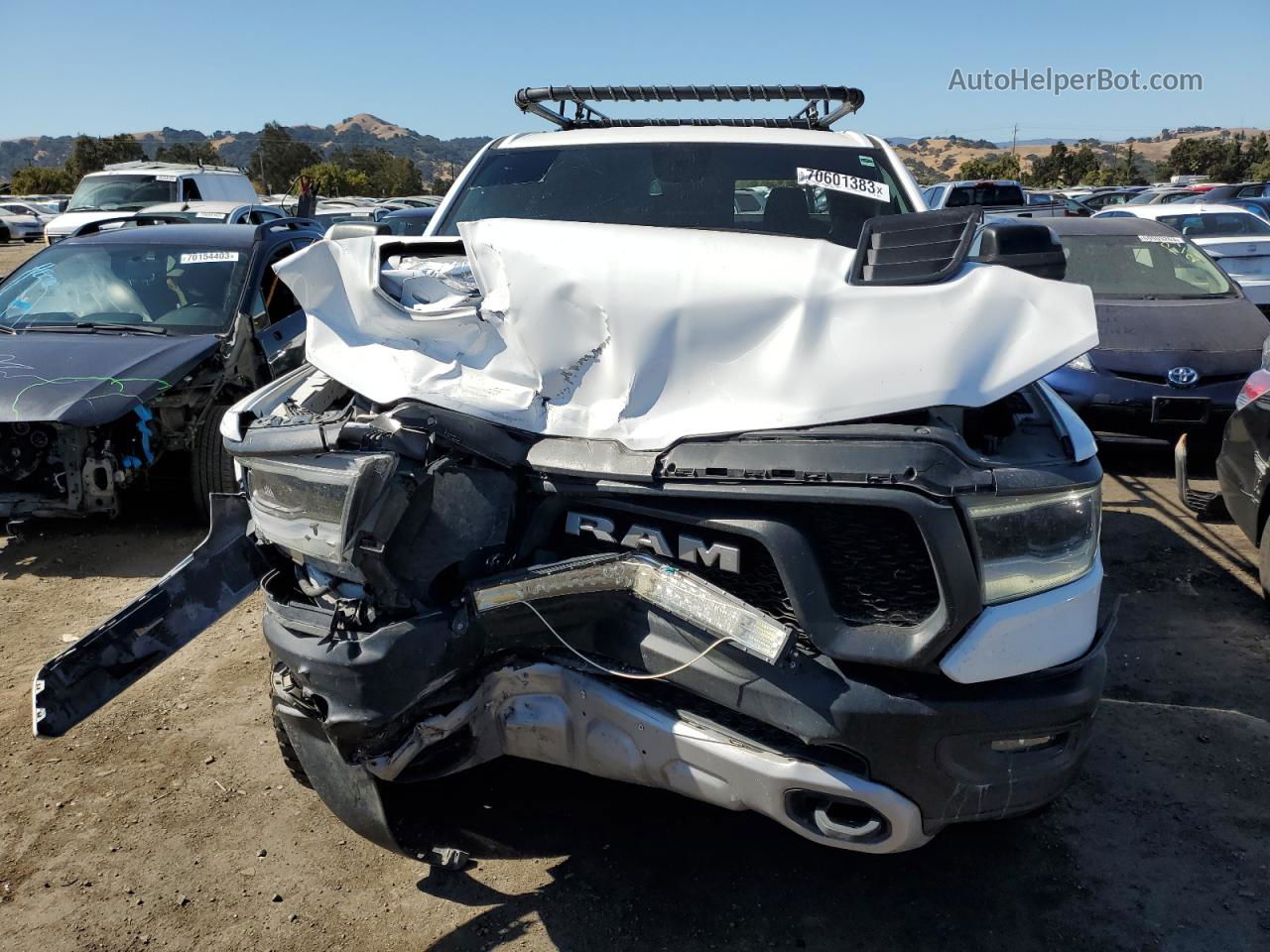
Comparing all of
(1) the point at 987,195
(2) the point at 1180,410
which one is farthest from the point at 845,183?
(1) the point at 987,195

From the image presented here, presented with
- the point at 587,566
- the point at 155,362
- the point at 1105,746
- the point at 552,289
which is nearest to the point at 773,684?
the point at 587,566

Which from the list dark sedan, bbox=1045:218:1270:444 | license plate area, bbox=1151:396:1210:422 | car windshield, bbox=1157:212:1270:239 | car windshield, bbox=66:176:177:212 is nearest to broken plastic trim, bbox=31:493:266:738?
dark sedan, bbox=1045:218:1270:444

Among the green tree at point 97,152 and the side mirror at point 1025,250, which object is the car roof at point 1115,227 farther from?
the green tree at point 97,152

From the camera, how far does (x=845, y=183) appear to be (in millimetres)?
3869

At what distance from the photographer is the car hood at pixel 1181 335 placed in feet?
21.4

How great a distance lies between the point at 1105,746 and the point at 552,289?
2.54m

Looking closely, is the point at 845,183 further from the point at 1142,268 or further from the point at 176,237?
the point at 1142,268

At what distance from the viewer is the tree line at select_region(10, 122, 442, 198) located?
43.3 m

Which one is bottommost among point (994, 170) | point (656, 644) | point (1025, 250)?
point (656, 644)

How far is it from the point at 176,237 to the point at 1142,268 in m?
7.13

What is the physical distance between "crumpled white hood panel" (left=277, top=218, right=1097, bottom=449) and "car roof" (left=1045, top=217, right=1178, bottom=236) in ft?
21.4

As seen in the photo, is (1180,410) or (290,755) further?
(1180,410)

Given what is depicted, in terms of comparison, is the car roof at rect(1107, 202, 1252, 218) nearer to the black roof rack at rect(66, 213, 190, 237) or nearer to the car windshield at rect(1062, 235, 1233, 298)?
the car windshield at rect(1062, 235, 1233, 298)

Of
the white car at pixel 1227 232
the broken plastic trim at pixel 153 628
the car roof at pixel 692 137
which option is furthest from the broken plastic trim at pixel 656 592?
the white car at pixel 1227 232
